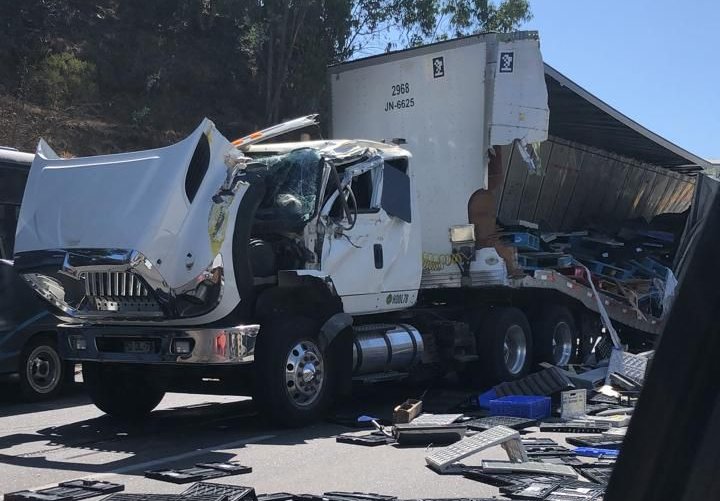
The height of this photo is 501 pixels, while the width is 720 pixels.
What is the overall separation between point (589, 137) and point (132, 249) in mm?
8719

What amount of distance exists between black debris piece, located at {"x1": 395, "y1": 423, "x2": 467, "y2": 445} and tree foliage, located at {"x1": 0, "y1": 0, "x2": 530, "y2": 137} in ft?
67.1

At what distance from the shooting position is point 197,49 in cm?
3123

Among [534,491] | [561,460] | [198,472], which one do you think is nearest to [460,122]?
[561,460]

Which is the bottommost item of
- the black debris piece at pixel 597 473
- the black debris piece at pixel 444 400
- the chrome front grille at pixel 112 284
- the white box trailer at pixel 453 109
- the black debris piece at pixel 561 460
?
the black debris piece at pixel 444 400

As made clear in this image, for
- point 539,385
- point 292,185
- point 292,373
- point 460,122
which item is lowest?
point 539,385

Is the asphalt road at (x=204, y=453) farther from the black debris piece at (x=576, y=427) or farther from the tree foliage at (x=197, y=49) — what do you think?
the tree foliage at (x=197, y=49)

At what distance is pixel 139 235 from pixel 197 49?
25.1 meters

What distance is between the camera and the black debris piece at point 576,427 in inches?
320

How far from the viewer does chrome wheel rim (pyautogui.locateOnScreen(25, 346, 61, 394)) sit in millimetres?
10203

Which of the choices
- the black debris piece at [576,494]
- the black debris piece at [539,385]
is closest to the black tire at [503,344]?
the black debris piece at [539,385]

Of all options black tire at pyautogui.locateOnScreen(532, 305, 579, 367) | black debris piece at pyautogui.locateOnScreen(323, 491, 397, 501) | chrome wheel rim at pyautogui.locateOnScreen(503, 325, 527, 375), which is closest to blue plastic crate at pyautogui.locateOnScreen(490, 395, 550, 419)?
chrome wheel rim at pyautogui.locateOnScreen(503, 325, 527, 375)

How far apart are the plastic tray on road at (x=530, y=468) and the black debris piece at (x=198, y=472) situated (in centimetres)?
169

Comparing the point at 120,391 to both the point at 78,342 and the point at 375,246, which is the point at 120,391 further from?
→ the point at 375,246

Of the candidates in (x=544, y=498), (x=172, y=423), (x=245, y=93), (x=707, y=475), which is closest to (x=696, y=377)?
(x=707, y=475)
